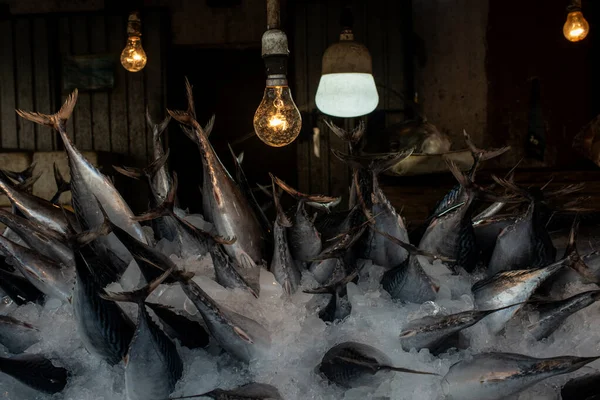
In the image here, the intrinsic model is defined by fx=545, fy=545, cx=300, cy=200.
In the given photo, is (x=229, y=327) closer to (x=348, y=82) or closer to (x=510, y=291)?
(x=510, y=291)

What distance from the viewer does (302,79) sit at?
657 cm

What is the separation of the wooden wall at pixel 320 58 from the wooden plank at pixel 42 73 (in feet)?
10.4

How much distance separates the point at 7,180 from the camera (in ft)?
4.91

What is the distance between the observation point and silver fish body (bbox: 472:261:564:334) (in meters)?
1.18

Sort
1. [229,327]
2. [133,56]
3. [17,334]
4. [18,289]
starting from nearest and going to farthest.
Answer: [229,327] → [17,334] → [18,289] → [133,56]

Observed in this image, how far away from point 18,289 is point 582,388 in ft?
4.29

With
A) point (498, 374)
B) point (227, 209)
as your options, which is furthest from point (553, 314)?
point (227, 209)

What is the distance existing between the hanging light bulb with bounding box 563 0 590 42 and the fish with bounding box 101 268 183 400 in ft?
16.2

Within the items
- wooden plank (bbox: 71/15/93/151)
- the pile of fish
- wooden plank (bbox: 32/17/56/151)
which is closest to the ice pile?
the pile of fish

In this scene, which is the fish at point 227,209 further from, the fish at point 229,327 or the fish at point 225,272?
the fish at point 229,327

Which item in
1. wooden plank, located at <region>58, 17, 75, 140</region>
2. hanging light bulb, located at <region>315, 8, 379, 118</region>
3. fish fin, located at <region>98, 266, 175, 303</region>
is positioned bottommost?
fish fin, located at <region>98, 266, 175, 303</region>

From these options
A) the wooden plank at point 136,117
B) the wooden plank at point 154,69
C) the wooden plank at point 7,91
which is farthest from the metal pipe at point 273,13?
the wooden plank at point 7,91

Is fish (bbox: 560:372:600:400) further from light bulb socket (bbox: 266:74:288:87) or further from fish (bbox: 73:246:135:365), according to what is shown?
light bulb socket (bbox: 266:74:288:87)

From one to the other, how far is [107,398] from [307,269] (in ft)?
1.78
